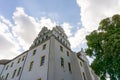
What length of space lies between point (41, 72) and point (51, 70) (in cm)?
208

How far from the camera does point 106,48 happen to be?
14617 mm

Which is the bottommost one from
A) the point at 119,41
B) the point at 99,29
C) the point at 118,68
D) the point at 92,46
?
the point at 118,68

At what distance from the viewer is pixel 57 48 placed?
2416cm

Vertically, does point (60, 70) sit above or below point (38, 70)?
below

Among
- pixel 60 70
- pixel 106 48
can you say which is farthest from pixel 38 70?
pixel 106 48

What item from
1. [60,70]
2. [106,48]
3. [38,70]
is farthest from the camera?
[38,70]

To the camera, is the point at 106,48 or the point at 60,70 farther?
the point at 60,70

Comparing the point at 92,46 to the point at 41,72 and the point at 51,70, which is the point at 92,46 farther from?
the point at 41,72

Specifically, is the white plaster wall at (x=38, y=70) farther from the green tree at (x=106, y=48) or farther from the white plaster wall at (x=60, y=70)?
the green tree at (x=106, y=48)

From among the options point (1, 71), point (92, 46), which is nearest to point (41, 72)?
point (92, 46)

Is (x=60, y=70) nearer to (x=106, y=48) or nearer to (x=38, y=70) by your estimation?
(x=38, y=70)

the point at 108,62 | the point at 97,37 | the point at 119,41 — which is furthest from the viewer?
the point at 97,37

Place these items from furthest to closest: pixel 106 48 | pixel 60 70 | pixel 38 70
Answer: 1. pixel 38 70
2. pixel 60 70
3. pixel 106 48

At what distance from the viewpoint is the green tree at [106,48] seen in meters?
13.6
